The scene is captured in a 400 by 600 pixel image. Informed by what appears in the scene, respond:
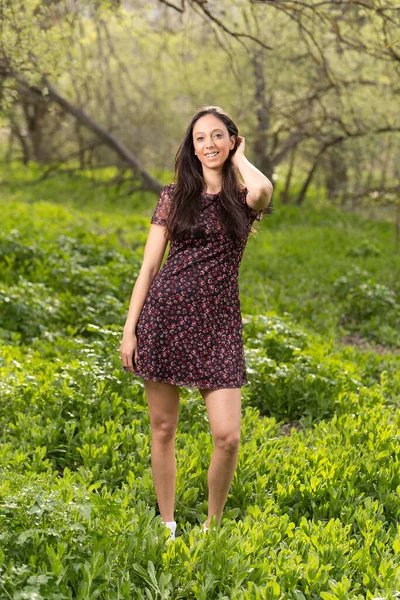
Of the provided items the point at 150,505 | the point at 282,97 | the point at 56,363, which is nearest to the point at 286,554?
the point at 150,505

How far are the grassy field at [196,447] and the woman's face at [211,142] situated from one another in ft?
5.52

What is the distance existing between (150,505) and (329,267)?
715cm

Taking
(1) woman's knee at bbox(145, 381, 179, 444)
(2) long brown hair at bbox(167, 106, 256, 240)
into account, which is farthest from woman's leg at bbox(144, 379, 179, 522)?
(2) long brown hair at bbox(167, 106, 256, 240)

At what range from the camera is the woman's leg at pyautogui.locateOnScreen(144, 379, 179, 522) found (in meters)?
3.55

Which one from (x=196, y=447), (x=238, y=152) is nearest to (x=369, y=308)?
(x=196, y=447)

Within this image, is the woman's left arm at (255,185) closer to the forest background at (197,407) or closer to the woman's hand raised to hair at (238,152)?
the woman's hand raised to hair at (238,152)

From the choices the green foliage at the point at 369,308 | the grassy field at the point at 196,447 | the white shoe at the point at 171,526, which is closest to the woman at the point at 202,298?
the white shoe at the point at 171,526

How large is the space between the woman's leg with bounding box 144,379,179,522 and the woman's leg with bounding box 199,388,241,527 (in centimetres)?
18

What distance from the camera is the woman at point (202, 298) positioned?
3.45 meters

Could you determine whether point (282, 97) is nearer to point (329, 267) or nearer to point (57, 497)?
point (329, 267)

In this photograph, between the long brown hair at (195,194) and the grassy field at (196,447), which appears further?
the long brown hair at (195,194)

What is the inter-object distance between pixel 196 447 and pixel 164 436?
1050 millimetres

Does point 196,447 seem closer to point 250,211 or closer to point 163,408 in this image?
point 163,408

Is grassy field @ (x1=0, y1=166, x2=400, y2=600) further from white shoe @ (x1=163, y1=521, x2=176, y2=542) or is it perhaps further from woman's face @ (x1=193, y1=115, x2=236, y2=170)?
woman's face @ (x1=193, y1=115, x2=236, y2=170)
